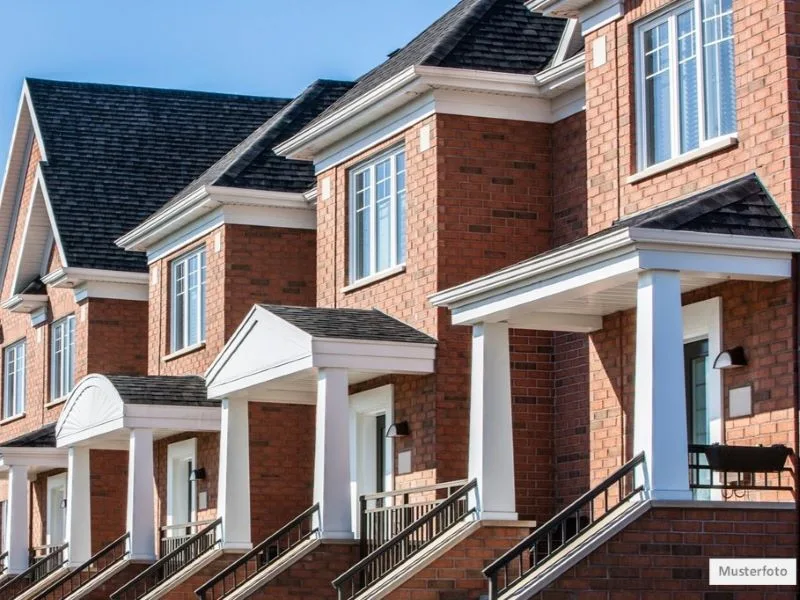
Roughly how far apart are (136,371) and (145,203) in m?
4.07

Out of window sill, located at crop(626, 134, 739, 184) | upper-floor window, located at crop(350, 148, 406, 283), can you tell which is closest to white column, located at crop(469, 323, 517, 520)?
window sill, located at crop(626, 134, 739, 184)

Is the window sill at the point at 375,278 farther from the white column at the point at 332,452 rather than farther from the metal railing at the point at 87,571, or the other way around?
the metal railing at the point at 87,571

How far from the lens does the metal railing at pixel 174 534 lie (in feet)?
89.4

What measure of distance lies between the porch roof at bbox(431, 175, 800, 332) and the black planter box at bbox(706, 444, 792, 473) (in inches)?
61.7

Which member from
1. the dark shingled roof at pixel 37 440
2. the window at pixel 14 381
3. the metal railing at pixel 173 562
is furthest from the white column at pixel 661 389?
the window at pixel 14 381

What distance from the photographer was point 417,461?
2122 cm

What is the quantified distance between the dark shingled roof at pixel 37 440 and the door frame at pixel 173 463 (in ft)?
13.4

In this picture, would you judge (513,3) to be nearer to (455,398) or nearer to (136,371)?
(455,398)

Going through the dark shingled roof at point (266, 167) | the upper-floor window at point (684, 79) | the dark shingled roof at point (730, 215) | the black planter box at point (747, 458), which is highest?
the dark shingled roof at point (266, 167)

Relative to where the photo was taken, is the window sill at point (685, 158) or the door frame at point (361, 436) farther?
the door frame at point (361, 436)

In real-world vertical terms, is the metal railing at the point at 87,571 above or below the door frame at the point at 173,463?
below

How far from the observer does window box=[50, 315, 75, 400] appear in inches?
1363

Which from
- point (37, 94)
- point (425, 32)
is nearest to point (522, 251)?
point (425, 32)

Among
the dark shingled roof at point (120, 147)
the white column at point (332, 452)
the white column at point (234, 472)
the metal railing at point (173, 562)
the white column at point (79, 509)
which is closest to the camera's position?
the white column at point (332, 452)
